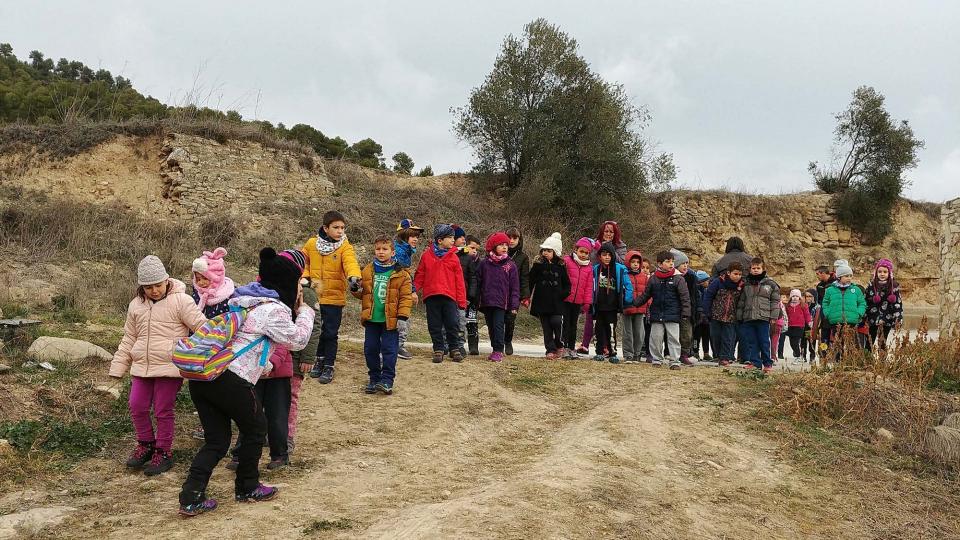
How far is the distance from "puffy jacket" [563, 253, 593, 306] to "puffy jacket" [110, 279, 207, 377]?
5624 millimetres

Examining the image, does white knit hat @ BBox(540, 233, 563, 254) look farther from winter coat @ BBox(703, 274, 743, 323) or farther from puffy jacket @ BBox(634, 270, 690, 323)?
winter coat @ BBox(703, 274, 743, 323)

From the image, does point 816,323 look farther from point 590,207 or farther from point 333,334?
point 590,207

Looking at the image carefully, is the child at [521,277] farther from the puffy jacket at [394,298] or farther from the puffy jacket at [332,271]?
the puffy jacket at [332,271]

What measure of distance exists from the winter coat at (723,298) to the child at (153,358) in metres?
7.25

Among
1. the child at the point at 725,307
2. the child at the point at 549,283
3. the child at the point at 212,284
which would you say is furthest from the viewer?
the child at the point at 725,307

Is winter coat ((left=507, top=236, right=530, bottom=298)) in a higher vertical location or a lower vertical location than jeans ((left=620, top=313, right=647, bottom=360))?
higher

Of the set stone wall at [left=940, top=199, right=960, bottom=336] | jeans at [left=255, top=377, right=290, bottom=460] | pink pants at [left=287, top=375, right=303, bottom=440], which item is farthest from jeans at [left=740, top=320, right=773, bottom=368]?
jeans at [left=255, top=377, right=290, bottom=460]

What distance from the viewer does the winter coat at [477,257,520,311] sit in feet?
29.4

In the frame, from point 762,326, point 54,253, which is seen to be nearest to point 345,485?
point 762,326

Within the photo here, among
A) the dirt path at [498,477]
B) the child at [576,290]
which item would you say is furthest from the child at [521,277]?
the dirt path at [498,477]

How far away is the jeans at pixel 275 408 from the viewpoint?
504 centimetres

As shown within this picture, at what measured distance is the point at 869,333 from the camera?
392 inches

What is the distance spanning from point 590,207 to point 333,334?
18486mm

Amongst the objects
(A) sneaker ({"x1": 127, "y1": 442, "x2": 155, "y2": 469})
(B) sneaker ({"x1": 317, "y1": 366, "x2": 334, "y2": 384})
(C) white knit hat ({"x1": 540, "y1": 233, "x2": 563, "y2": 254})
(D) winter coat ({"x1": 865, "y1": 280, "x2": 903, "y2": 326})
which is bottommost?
(A) sneaker ({"x1": 127, "y1": 442, "x2": 155, "y2": 469})
